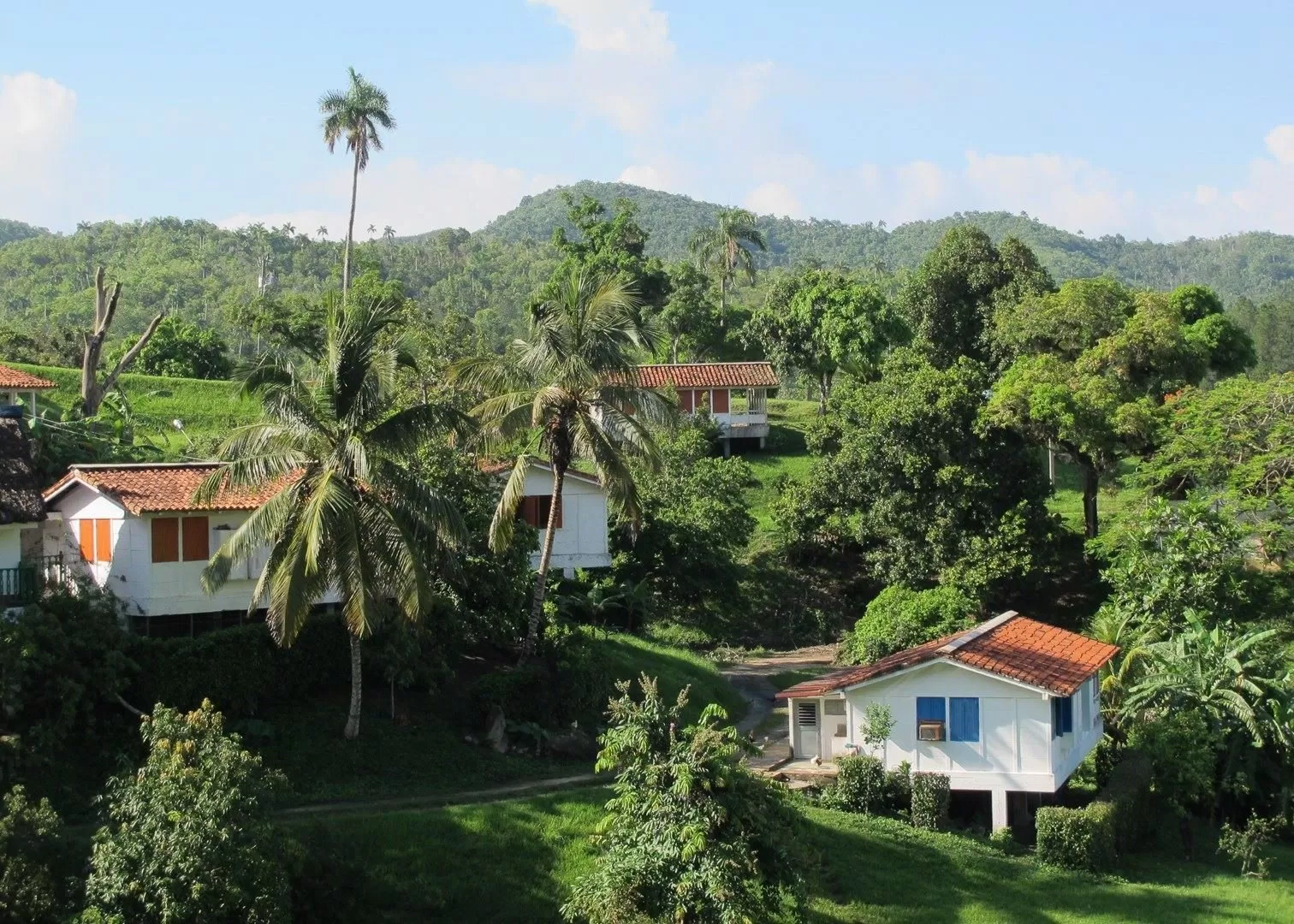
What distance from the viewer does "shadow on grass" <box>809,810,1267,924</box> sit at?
80.8 feet

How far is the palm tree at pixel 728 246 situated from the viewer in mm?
80625

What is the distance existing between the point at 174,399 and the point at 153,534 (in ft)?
115

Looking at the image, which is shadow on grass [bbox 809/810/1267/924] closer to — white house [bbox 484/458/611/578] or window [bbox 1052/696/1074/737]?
window [bbox 1052/696/1074/737]

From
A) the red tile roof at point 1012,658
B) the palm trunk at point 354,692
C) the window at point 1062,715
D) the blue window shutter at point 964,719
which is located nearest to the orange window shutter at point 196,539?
the palm trunk at point 354,692

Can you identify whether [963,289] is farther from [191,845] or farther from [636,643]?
[191,845]

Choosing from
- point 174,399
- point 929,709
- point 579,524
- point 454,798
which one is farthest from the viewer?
point 174,399

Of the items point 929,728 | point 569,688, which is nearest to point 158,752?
point 569,688

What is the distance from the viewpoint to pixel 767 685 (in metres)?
39.7

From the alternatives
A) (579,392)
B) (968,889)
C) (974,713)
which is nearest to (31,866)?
(579,392)

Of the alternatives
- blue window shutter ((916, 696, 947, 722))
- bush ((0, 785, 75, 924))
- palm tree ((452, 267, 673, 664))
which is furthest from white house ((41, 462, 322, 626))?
blue window shutter ((916, 696, 947, 722))

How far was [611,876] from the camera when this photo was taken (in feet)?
68.2

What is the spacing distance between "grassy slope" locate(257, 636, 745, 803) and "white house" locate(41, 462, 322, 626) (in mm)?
3138

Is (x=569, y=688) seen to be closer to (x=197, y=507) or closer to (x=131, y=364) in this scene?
(x=197, y=507)

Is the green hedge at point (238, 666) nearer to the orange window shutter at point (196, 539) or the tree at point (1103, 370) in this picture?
the orange window shutter at point (196, 539)
